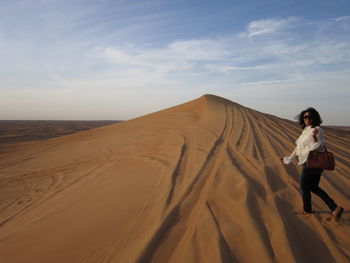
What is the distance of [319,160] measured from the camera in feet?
11.3

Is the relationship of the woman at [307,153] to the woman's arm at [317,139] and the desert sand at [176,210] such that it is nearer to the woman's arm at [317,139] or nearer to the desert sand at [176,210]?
the woman's arm at [317,139]

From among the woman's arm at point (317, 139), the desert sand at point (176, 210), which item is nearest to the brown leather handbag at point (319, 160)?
the woman's arm at point (317, 139)

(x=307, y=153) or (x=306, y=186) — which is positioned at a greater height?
(x=307, y=153)

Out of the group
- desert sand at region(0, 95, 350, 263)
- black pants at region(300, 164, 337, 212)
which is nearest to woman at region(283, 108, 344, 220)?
black pants at region(300, 164, 337, 212)

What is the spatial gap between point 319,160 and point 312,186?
41 centimetres

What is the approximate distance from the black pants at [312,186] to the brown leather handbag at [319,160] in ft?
0.37

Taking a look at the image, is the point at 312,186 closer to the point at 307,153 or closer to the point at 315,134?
the point at 307,153

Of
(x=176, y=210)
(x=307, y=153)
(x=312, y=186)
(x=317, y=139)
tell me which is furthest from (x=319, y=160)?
(x=176, y=210)

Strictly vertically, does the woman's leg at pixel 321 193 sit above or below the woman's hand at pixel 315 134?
below

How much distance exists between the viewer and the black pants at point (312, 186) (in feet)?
11.6

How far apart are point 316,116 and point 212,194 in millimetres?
1906

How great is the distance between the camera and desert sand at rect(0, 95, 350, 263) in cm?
291

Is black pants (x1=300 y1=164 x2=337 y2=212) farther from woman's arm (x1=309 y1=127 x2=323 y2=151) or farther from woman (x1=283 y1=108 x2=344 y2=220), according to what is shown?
woman's arm (x1=309 y1=127 x2=323 y2=151)

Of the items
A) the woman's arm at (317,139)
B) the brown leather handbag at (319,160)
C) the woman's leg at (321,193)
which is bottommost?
the woman's leg at (321,193)
